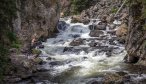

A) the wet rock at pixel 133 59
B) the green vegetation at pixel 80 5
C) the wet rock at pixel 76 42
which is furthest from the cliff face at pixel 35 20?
the green vegetation at pixel 80 5

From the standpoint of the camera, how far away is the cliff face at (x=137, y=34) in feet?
78.1

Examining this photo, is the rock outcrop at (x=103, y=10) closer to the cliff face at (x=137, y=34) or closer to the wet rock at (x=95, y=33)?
the wet rock at (x=95, y=33)

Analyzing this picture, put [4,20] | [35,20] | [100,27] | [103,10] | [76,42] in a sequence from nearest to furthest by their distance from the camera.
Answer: [4,20]
[76,42]
[35,20]
[100,27]
[103,10]

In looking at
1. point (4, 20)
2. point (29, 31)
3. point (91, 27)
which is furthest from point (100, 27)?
point (4, 20)

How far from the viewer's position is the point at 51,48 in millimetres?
32281

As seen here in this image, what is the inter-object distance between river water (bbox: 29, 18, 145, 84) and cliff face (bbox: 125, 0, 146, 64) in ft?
3.55

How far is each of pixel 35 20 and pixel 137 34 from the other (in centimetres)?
1431

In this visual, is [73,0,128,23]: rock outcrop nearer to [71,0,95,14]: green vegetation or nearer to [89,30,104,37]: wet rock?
[71,0,95,14]: green vegetation

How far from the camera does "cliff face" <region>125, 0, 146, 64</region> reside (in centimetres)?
2380

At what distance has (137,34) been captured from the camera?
81.2 feet

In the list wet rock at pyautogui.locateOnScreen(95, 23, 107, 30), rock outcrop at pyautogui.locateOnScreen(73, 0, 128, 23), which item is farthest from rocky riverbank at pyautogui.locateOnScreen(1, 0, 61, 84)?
rock outcrop at pyautogui.locateOnScreen(73, 0, 128, 23)

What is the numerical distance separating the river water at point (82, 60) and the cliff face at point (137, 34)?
3.55 feet

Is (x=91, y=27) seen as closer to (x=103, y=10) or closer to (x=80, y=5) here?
(x=103, y=10)

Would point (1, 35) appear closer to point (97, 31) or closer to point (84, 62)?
point (84, 62)
